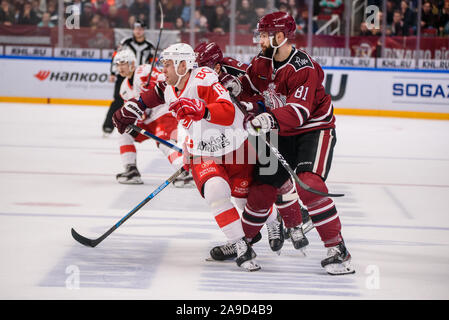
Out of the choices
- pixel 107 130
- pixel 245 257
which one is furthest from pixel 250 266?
pixel 107 130

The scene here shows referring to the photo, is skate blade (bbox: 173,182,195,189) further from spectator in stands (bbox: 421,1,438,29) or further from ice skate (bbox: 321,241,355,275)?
spectator in stands (bbox: 421,1,438,29)

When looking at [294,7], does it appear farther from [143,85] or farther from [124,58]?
[143,85]

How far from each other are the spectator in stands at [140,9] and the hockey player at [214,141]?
7.38 metres

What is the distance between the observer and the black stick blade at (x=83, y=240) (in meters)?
3.77

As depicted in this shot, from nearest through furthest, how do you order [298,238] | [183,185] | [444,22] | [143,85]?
[298,238], [183,185], [143,85], [444,22]

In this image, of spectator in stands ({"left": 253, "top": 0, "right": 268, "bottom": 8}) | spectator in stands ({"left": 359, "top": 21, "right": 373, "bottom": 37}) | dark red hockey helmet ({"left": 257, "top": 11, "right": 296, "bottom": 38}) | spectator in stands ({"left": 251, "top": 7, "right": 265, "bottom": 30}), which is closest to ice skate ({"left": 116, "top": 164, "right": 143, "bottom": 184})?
dark red hockey helmet ({"left": 257, "top": 11, "right": 296, "bottom": 38})

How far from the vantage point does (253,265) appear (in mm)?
3432

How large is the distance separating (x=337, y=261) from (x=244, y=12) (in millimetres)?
7692

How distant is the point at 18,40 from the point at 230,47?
2991 mm

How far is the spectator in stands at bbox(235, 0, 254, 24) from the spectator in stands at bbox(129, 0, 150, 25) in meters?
1.23

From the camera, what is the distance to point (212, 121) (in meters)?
3.31

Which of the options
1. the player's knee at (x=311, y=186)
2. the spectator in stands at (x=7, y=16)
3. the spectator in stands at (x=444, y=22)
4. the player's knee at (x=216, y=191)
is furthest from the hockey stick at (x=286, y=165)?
the spectator in stands at (x=7, y=16)
